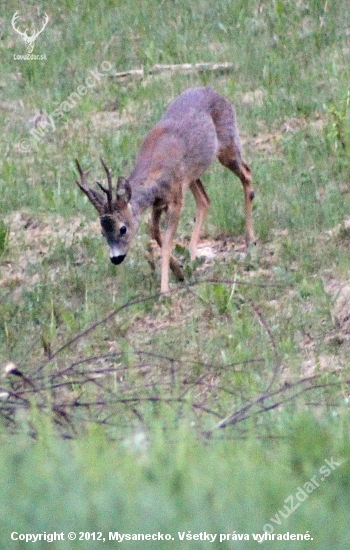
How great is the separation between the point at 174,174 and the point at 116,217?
3.74 feet

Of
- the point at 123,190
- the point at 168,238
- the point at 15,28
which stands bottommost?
the point at 168,238

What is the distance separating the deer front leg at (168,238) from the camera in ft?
34.8

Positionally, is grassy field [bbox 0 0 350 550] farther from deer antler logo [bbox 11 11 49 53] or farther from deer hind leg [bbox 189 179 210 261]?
deer hind leg [bbox 189 179 210 261]

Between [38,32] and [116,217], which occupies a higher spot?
[38,32]

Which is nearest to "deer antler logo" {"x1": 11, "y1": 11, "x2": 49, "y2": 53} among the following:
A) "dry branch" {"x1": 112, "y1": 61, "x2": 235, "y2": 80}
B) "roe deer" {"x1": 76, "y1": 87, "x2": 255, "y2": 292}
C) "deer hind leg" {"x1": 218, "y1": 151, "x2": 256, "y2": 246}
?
"dry branch" {"x1": 112, "y1": 61, "x2": 235, "y2": 80}

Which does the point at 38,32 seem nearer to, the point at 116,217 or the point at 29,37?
the point at 29,37

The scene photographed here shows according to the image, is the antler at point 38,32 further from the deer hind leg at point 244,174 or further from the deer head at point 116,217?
the deer head at point 116,217

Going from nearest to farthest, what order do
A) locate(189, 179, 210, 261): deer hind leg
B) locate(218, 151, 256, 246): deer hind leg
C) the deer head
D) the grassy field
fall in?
the grassy field → the deer head → locate(189, 179, 210, 261): deer hind leg → locate(218, 151, 256, 246): deer hind leg

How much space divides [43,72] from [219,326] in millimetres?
8871

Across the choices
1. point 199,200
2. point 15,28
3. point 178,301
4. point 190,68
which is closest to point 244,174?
point 199,200

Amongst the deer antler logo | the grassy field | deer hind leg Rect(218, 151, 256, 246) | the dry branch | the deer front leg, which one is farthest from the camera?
the deer antler logo

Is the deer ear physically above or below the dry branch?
below

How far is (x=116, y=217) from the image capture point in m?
10.4

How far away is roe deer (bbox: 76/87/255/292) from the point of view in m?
10.4
